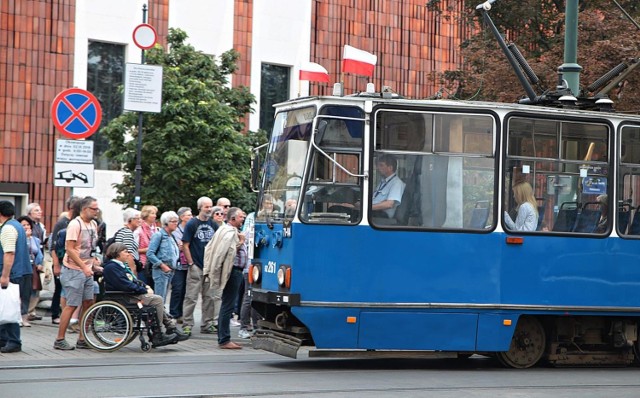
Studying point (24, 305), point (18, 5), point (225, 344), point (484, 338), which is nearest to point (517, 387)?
point (484, 338)

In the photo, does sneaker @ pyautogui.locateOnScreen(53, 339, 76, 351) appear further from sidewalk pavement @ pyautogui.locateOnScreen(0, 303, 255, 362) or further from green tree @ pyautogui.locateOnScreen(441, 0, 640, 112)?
green tree @ pyautogui.locateOnScreen(441, 0, 640, 112)

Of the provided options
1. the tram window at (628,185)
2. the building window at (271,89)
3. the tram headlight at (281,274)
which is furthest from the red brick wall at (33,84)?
the tram window at (628,185)

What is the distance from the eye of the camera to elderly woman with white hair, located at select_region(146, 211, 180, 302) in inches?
679

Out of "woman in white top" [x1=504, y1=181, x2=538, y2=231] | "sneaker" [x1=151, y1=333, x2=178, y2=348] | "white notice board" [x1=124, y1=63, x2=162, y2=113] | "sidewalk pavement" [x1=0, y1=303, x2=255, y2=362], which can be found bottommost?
"sidewalk pavement" [x1=0, y1=303, x2=255, y2=362]

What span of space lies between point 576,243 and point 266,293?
3560 millimetres

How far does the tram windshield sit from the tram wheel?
2985mm

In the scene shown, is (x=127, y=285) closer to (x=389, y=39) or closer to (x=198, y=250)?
(x=198, y=250)

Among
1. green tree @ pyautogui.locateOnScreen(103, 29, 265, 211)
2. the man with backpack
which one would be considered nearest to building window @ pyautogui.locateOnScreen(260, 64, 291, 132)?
green tree @ pyautogui.locateOnScreen(103, 29, 265, 211)

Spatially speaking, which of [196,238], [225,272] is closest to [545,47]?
[196,238]

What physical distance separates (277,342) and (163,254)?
15.2ft

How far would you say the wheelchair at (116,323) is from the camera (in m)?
14.8

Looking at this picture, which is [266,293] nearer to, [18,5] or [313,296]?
[313,296]

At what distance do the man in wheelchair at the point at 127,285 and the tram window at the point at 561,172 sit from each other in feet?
14.8

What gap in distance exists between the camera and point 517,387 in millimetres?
11789
